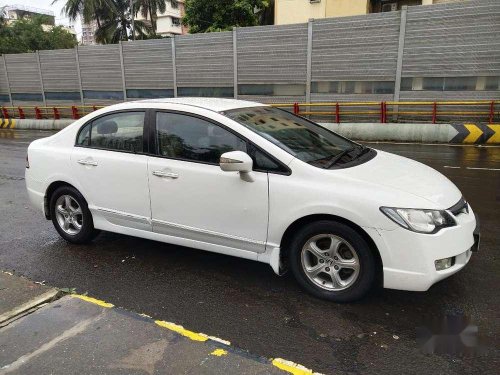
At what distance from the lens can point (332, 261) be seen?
11.0 ft

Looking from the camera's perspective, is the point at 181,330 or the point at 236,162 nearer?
the point at 181,330

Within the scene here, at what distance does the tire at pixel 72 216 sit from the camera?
463 cm

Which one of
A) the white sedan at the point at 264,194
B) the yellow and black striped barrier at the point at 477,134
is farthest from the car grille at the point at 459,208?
the yellow and black striped barrier at the point at 477,134

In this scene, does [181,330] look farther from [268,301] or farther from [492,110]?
[492,110]

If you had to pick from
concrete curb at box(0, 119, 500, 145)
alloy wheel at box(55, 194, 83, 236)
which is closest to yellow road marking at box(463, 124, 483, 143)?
concrete curb at box(0, 119, 500, 145)

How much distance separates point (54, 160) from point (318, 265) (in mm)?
3128

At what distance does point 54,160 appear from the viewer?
471 cm

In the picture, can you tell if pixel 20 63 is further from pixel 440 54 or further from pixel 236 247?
pixel 236 247

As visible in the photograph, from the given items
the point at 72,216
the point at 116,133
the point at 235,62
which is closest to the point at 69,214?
the point at 72,216

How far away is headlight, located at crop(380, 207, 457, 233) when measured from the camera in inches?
120

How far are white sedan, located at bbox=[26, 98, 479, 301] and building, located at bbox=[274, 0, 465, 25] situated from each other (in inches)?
801

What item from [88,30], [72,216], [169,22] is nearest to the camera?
[72,216]

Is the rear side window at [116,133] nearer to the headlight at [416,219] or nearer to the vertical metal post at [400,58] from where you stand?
the headlight at [416,219]

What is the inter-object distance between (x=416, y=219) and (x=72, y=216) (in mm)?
3595
